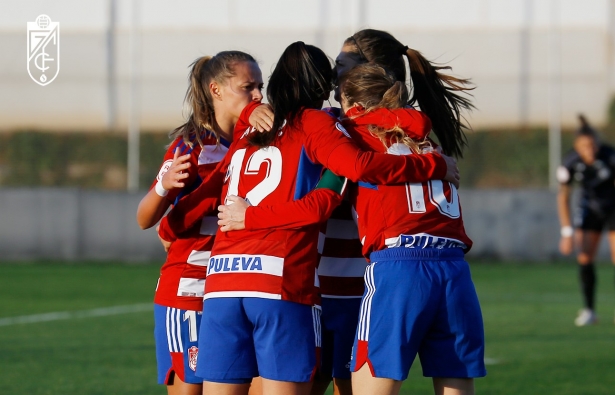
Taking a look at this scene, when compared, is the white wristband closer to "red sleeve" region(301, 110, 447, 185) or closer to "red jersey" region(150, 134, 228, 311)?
"red jersey" region(150, 134, 228, 311)

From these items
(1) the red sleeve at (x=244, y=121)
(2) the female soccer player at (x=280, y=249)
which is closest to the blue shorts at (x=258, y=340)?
(2) the female soccer player at (x=280, y=249)

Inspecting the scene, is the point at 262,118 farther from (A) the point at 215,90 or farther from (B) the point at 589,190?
(B) the point at 589,190

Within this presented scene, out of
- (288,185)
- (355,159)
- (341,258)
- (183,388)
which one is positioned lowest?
(183,388)

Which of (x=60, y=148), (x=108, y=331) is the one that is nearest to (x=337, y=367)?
(x=108, y=331)

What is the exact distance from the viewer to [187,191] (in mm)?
4438

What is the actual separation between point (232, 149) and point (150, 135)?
1623cm

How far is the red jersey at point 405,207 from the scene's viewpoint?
386 centimetres

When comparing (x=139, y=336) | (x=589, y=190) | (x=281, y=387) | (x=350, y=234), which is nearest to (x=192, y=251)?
(x=350, y=234)

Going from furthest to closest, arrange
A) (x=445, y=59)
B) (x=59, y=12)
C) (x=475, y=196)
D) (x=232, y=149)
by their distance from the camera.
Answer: (x=59, y=12) < (x=445, y=59) < (x=475, y=196) < (x=232, y=149)

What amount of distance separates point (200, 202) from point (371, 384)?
1.14 m

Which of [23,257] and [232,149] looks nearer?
[232,149]

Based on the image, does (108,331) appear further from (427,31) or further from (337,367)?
(427,31)

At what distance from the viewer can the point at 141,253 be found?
709 inches

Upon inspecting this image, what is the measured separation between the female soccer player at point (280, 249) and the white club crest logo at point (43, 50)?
1673cm
